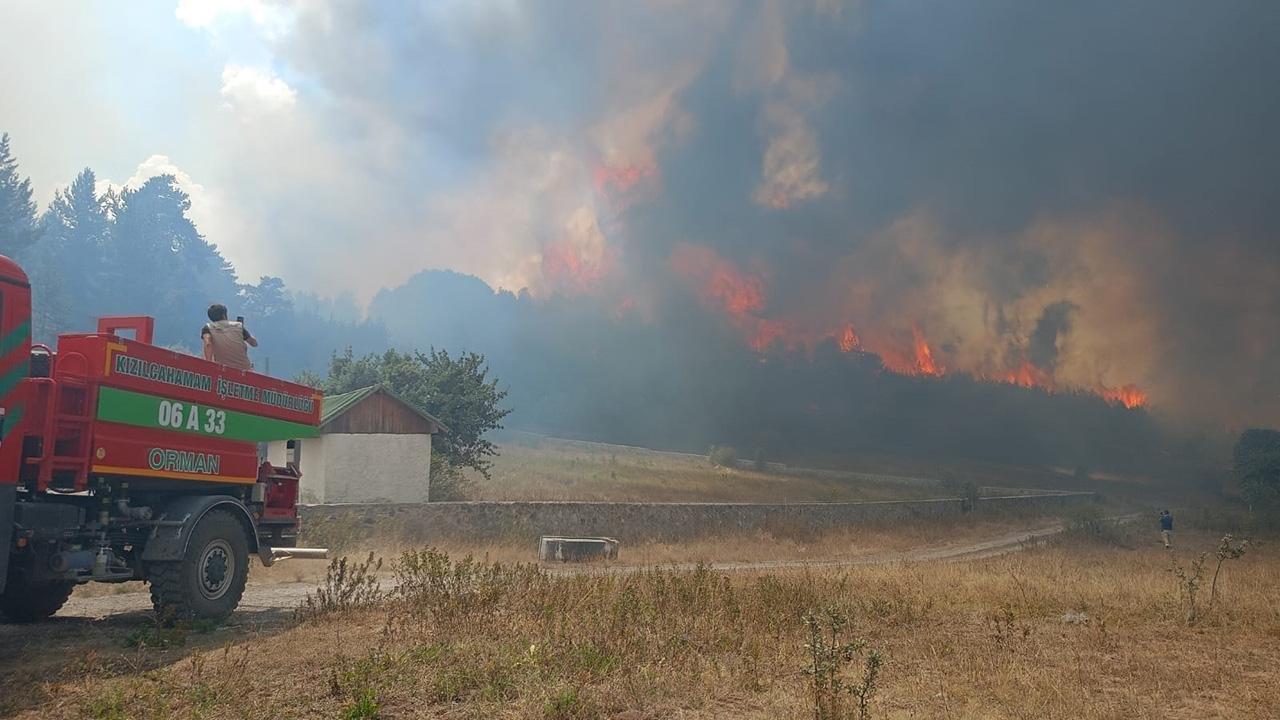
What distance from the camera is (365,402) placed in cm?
2911

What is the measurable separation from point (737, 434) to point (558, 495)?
47.9 metres

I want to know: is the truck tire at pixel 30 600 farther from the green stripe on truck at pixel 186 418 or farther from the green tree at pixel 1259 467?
the green tree at pixel 1259 467

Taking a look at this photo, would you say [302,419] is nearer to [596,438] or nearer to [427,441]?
[427,441]

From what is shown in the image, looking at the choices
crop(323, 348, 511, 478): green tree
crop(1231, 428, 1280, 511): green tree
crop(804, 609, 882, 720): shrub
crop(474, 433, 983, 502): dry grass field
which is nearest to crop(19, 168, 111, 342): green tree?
crop(474, 433, 983, 502): dry grass field

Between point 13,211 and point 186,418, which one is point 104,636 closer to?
point 186,418

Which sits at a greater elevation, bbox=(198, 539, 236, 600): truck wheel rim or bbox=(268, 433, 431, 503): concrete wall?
bbox=(268, 433, 431, 503): concrete wall

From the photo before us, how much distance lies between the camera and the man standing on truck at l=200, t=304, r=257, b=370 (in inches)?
452

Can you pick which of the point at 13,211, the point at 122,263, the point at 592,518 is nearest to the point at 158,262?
the point at 122,263

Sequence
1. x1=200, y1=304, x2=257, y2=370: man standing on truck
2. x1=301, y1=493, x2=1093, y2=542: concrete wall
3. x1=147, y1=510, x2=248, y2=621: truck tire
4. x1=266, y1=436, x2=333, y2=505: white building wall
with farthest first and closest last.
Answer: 1. x1=266, y1=436, x2=333, y2=505: white building wall
2. x1=301, y1=493, x2=1093, y2=542: concrete wall
3. x1=200, y1=304, x2=257, y2=370: man standing on truck
4. x1=147, y1=510, x2=248, y2=621: truck tire

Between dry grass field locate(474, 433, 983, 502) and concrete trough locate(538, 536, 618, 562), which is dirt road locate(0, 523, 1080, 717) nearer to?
concrete trough locate(538, 536, 618, 562)

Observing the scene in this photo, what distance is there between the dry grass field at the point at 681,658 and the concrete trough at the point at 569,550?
9664 mm

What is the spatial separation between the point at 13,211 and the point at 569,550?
8162 centimetres

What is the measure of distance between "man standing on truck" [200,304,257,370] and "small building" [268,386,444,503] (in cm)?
1642

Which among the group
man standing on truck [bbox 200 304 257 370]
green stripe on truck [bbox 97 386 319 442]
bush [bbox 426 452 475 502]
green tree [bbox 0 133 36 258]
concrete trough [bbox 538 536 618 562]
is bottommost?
concrete trough [bbox 538 536 618 562]
